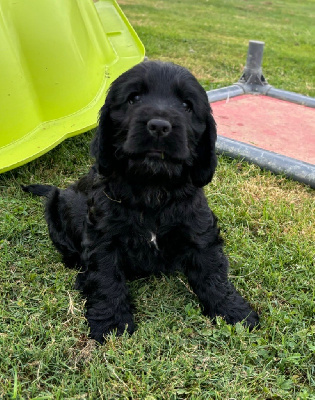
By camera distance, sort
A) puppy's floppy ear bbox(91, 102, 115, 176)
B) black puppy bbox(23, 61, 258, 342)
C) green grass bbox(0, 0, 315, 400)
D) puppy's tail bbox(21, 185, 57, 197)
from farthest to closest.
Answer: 1. puppy's tail bbox(21, 185, 57, 197)
2. puppy's floppy ear bbox(91, 102, 115, 176)
3. black puppy bbox(23, 61, 258, 342)
4. green grass bbox(0, 0, 315, 400)

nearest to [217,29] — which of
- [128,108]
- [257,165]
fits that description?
[257,165]

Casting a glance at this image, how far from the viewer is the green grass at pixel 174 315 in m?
1.88

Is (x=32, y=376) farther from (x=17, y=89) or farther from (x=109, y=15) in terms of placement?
(x=109, y=15)

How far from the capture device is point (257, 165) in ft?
12.6

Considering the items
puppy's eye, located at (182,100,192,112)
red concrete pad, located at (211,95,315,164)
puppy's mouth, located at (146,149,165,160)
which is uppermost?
puppy's eye, located at (182,100,192,112)

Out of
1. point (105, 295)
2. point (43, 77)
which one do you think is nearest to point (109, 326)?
point (105, 295)

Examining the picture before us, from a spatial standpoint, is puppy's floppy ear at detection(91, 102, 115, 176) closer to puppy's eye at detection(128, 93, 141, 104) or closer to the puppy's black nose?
puppy's eye at detection(128, 93, 141, 104)

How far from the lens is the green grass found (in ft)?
6.16

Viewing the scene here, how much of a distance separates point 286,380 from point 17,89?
2.65m

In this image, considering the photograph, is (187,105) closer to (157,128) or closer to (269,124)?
(157,128)

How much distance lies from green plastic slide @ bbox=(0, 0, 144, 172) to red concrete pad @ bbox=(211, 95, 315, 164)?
1.44m

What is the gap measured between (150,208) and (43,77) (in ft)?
6.17

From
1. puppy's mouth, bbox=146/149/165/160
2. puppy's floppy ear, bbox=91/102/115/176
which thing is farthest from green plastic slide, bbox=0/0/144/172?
puppy's mouth, bbox=146/149/165/160

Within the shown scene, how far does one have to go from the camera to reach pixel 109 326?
2186 millimetres
